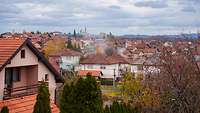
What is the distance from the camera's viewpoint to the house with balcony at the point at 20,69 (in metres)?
17.7

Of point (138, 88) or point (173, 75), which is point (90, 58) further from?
point (173, 75)

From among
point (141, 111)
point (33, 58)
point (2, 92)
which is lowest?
point (141, 111)

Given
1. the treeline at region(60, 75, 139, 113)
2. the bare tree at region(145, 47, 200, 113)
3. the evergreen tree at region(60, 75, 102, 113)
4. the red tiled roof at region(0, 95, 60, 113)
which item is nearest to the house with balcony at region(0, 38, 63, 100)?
the red tiled roof at region(0, 95, 60, 113)

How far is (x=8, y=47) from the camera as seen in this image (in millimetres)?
18281

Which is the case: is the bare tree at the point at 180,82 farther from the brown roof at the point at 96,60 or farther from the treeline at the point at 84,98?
the brown roof at the point at 96,60

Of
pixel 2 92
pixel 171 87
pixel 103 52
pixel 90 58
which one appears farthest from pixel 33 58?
pixel 103 52

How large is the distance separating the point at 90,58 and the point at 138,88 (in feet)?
138

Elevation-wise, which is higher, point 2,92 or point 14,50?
point 14,50

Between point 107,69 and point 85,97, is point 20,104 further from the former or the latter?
point 107,69

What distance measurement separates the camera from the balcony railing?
1777 centimetres

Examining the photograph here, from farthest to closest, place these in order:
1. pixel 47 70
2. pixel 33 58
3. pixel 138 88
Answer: pixel 138 88 < pixel 47 70 < pixel 33 58

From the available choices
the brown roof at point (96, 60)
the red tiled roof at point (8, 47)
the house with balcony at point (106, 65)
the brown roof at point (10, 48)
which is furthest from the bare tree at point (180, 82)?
the brown roof at point (96, 60)

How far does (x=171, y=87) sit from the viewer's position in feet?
57.5

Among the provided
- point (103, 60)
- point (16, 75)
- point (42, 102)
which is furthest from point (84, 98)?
point (103, 60)
